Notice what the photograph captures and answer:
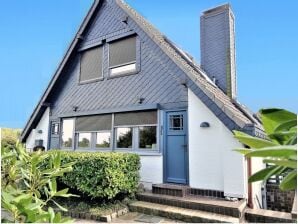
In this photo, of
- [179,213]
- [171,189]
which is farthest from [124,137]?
[179,213]

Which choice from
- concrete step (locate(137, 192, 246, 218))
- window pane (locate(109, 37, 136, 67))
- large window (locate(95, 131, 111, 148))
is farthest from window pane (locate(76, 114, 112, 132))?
concrete step (locate(137, 192, 246, 218))

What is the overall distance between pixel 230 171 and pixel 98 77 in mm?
6349

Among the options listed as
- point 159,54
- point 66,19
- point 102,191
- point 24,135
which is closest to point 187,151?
point 102,191

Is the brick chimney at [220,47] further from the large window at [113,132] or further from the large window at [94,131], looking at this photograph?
the large window at [94,131]

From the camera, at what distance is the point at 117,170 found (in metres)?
6.32

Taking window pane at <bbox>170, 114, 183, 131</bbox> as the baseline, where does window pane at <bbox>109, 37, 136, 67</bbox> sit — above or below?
above

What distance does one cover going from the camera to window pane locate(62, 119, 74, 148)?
424 inches

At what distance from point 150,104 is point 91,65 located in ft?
12.5

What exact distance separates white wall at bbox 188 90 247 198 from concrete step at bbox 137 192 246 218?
427mm

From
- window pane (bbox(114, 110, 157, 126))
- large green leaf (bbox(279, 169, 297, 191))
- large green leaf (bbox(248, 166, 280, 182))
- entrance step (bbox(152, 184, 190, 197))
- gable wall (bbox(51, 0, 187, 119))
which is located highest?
gable wall (bbox(51, 0, 187, 119))

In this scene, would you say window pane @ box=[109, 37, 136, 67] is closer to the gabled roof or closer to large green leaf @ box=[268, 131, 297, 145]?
the gabled roof

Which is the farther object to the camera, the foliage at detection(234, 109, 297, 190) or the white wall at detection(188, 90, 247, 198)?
the white wall at detection(188, 90, 247, 198)

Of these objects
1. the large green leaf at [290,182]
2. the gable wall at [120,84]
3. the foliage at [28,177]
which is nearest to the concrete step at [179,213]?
the gable wall at [120,84]

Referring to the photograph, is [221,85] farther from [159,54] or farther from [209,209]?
[209,209]
